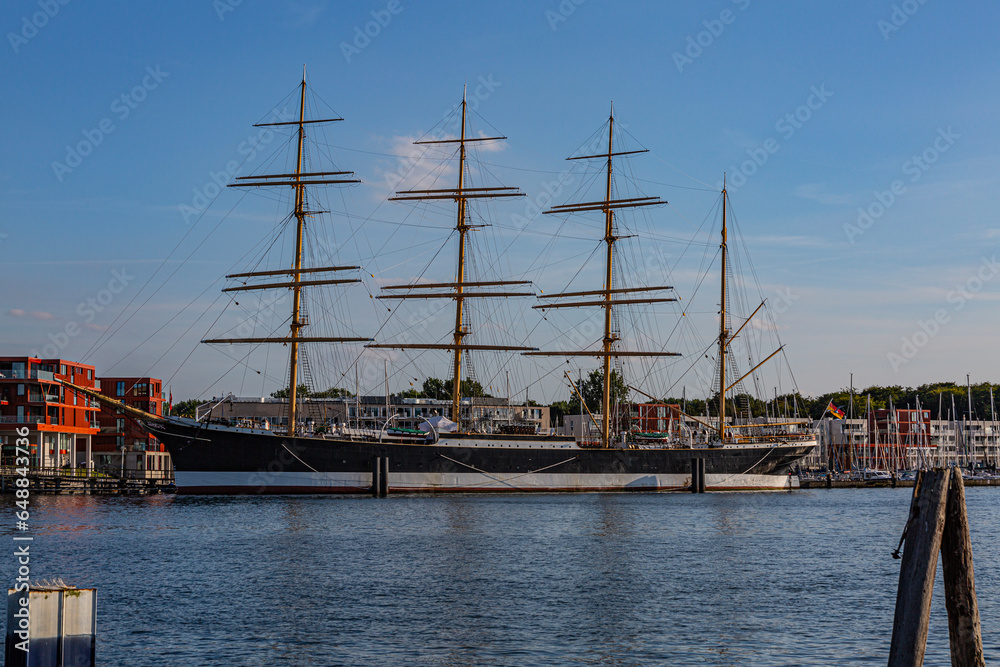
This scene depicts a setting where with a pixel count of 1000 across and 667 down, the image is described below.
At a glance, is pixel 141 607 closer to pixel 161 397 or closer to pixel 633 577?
pixel 633 577

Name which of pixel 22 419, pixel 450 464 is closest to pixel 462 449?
pixel 450 464

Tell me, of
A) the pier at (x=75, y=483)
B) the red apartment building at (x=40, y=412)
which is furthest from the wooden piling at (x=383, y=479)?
the red apartment building at (x=40, y=412)

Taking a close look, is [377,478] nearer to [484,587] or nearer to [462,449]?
[462,449]

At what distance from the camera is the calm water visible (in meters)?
19.1

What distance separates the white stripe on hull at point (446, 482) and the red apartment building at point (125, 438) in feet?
139

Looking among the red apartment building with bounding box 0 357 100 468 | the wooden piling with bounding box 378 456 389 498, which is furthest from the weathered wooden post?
the red apartment building with bounding box 0 357 100 468

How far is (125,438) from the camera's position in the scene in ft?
362

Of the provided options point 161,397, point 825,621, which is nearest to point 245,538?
point 825,621

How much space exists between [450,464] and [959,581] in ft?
200

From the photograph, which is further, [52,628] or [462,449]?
[462,449]

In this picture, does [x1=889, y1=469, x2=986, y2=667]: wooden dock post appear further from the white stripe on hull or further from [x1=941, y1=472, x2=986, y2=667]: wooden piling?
the white stripe on hull

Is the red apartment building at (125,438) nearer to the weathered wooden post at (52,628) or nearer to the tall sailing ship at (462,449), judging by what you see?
the tall sailing ship at (462,449)

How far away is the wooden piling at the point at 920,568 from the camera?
12867 mm

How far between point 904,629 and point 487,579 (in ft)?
55.1
